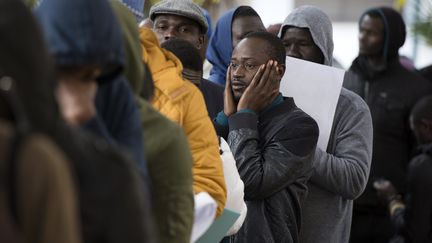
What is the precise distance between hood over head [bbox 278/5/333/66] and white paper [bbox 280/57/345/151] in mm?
275

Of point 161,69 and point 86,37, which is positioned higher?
point 86,37

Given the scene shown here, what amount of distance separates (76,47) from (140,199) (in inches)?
12.4

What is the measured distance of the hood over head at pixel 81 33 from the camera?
1.90 metres

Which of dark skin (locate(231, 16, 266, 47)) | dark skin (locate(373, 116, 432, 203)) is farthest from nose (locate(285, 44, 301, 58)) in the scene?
dark skin (locate(373, 116, 432, 203))

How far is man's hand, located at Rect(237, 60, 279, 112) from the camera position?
12.7 ft

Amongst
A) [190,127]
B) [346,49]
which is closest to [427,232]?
[190,127]

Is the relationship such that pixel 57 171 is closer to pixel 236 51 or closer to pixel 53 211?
pixel 53 211

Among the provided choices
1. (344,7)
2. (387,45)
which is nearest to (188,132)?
(387,45)

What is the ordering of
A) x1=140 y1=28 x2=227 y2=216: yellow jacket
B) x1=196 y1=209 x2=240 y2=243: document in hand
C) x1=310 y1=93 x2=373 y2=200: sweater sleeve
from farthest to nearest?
x1=310 y1=93 x2=373 y2=200: sweater sleeve
x1=196 y1=209 x2=240 y2=243: document in hand
x1=140 y1=28 x2=227 y2=216: yellow jacket

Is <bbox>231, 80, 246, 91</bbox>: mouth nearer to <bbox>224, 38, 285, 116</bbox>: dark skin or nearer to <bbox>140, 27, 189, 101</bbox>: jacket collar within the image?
<bbox>224, 38, 285, 116</bbox>: dark skin

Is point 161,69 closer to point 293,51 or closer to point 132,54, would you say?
point 132,54

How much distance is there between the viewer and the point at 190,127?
304 centimetres

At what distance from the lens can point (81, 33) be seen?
1921mm

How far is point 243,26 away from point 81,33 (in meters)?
3.24
